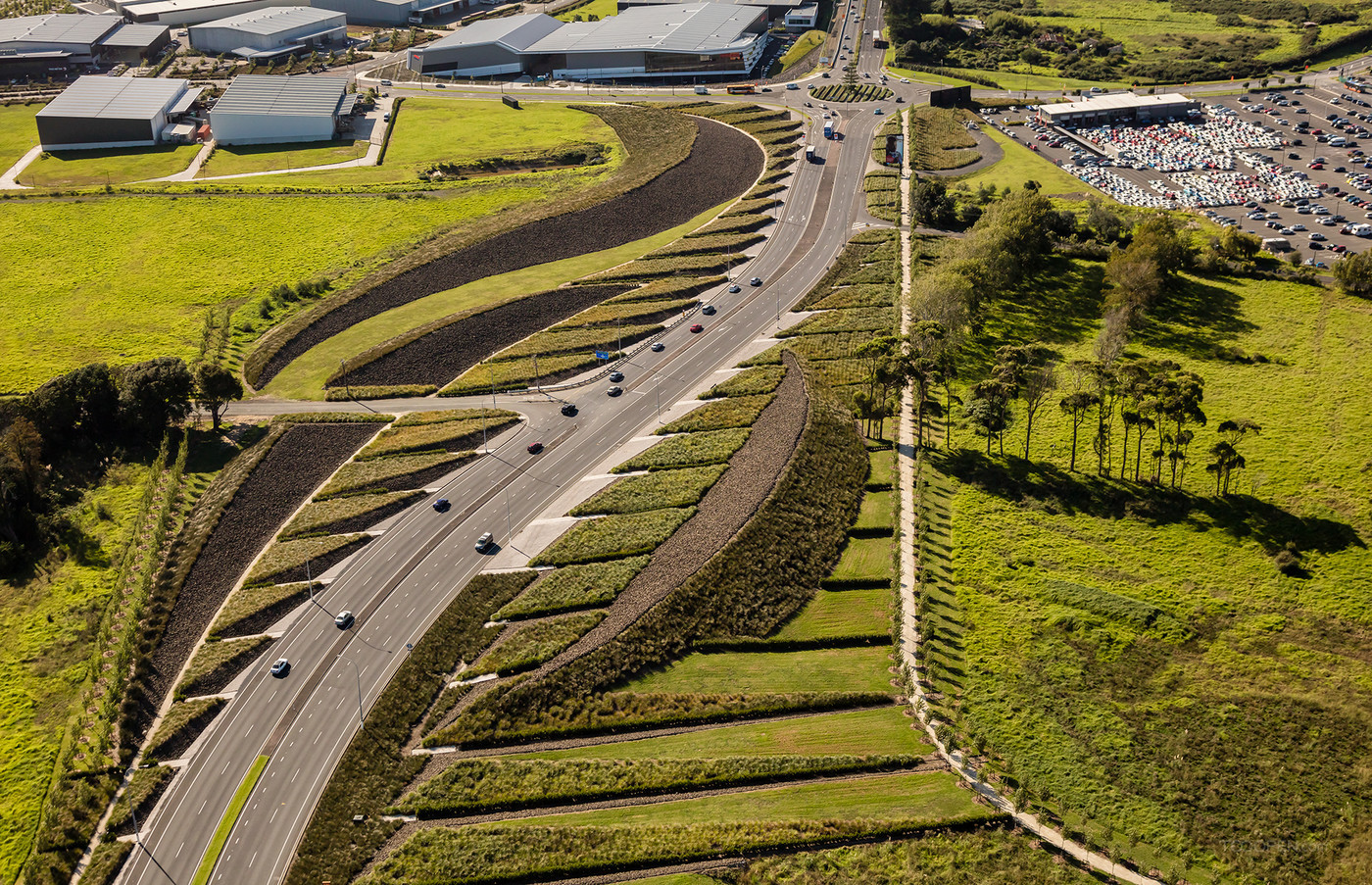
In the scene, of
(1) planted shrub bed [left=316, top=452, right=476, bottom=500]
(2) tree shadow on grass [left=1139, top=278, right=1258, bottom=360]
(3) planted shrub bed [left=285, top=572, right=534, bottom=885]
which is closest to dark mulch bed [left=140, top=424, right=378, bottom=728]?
(1) planted shrub bed [left=316, top=452, right=476, bottom=500]

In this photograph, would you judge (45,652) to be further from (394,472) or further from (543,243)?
(543,243)

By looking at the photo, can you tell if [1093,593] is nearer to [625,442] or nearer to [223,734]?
[625,442]

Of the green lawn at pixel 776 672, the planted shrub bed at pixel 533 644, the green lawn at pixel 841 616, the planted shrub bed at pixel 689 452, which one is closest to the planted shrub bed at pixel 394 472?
the planted shrub bed at pixel 689 452

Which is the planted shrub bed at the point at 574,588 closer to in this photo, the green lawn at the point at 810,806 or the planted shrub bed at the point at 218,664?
the planted shrub bed at the point at 218,664

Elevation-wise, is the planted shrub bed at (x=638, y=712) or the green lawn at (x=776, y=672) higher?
the green lawn at (x=776, y=672)

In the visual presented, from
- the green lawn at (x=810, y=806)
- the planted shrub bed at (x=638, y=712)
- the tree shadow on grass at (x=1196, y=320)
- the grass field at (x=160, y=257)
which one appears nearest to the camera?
the green lawn at (x=810, y=806)

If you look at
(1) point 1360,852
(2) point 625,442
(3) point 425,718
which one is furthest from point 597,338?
(1) point 1360,852

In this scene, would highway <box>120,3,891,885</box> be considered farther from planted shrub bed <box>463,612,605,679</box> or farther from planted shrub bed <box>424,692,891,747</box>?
planted shrub bed <box>424,692,891,747</box>

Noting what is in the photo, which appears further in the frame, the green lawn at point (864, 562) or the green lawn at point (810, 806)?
the green lawn at point (864, 562)

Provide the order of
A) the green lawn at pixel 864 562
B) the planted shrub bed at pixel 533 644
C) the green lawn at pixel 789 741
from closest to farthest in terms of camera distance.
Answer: the green lawn at pixel 789 741
the planted shrub bed at pixel 533 644
the green lawn at pixel 864 562

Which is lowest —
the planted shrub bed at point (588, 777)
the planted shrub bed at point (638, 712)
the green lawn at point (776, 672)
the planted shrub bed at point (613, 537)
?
the planted shrub bed at point (588, 777)
